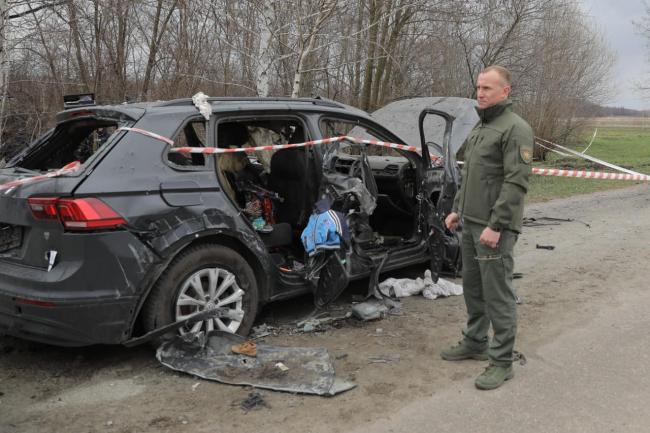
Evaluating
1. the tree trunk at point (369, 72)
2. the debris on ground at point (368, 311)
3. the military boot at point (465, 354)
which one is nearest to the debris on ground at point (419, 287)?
the debris on ground at point (368, 311)

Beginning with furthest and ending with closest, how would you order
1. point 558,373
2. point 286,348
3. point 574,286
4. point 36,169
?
point 574,286, point 36,169, point 286,348, point 558,373

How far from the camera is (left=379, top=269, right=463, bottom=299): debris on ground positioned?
531cm

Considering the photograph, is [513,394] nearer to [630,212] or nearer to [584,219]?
[584,219]

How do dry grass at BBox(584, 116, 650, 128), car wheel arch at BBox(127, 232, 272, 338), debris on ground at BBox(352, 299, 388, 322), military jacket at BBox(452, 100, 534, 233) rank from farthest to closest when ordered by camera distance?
dry grass at BBox(584, 116, 650, 128) → debris on ground at BBox(352, 299, 388, 322) → car wheel arch at BBox(127, 232, 272, 338) → military jacket at BBox(452, 100, 534, 233)

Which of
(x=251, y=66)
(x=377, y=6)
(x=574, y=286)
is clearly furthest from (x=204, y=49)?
(x=574, y=286)

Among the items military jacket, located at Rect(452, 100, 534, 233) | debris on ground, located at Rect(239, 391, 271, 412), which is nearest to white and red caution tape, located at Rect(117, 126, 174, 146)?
debris on ground, located at Rect(239, 391, 271, 412)

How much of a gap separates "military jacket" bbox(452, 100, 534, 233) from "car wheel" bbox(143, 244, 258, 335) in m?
1.64

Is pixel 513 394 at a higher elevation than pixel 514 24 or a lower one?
lower

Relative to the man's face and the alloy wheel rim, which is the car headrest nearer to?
the alloy wheel rim

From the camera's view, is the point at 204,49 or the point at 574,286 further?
the point at 204,49

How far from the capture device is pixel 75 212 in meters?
3.29

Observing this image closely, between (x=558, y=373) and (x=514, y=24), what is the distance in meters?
16.1

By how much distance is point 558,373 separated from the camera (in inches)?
147

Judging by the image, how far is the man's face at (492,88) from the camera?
3.49 m
